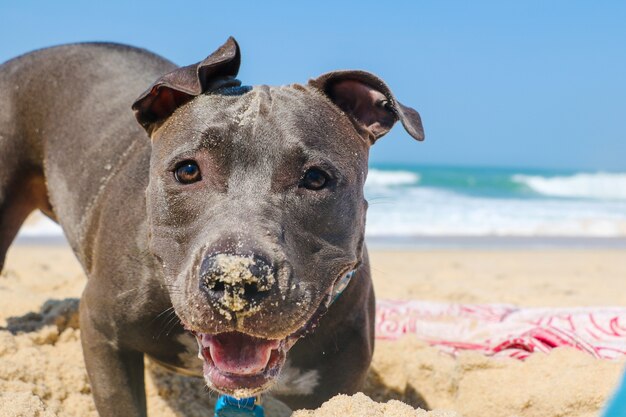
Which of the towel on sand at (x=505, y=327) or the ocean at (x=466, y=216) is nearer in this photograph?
the towel on sand at (x=505, y=327)

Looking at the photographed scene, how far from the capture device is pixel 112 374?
326 centimetres

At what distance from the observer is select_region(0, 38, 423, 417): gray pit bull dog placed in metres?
2.49

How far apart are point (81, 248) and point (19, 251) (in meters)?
7.97

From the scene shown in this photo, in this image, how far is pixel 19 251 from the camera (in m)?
11.3

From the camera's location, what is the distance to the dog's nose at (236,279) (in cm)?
234

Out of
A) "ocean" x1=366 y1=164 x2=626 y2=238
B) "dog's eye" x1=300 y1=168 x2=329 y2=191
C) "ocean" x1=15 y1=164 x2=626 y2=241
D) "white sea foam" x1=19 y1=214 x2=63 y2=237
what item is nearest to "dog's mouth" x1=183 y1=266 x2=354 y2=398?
"dog's eye" x1=300 y1=168 x2=329 y2=191

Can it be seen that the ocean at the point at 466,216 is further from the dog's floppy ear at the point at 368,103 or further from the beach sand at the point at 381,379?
the dog's floppy ear at the point at 368,103

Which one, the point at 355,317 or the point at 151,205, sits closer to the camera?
the point at 151,205

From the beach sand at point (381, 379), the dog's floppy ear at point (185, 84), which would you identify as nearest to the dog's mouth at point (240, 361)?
the beach sand at point (381, 379)

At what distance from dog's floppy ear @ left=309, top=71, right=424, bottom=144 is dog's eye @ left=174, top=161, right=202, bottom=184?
2.34ft

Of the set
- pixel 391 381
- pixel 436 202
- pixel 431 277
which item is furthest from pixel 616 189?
pixel 391 381

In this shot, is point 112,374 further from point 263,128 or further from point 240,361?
point 263,128

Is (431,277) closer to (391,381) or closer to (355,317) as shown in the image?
(391,381)

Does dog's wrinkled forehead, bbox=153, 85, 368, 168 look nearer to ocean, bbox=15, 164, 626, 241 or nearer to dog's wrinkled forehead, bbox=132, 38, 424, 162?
dog's wrinkled forehead, bbox=132, 38, 424, 162
